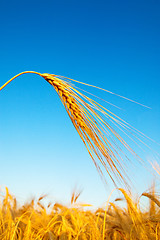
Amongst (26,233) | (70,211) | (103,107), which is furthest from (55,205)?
(103,107)

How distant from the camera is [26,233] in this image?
173 cm

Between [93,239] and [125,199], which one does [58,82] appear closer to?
[125,199]

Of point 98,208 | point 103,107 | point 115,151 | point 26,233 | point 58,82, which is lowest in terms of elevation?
point 26,233

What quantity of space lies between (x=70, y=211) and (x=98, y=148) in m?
0.71

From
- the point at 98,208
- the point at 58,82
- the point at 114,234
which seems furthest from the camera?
the point at 98,208

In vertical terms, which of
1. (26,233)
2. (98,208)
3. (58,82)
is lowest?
(26,233)

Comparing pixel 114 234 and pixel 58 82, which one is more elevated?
pixel 58 82

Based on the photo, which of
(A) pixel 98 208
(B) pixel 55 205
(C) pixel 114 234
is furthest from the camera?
(B) pixel 55 205

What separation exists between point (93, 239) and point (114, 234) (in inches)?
6.2

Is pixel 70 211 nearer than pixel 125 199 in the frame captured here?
No

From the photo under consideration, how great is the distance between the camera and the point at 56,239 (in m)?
1.63

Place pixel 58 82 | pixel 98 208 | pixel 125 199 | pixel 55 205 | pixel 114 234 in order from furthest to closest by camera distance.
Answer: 1. pixel 55 205
2. pixel 98 208
3. pixel 58 82
4. pixel 125 199
5. pixel 114 234

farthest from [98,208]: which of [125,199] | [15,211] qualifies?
[15,211]

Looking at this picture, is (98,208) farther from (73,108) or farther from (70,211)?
(73,108)
